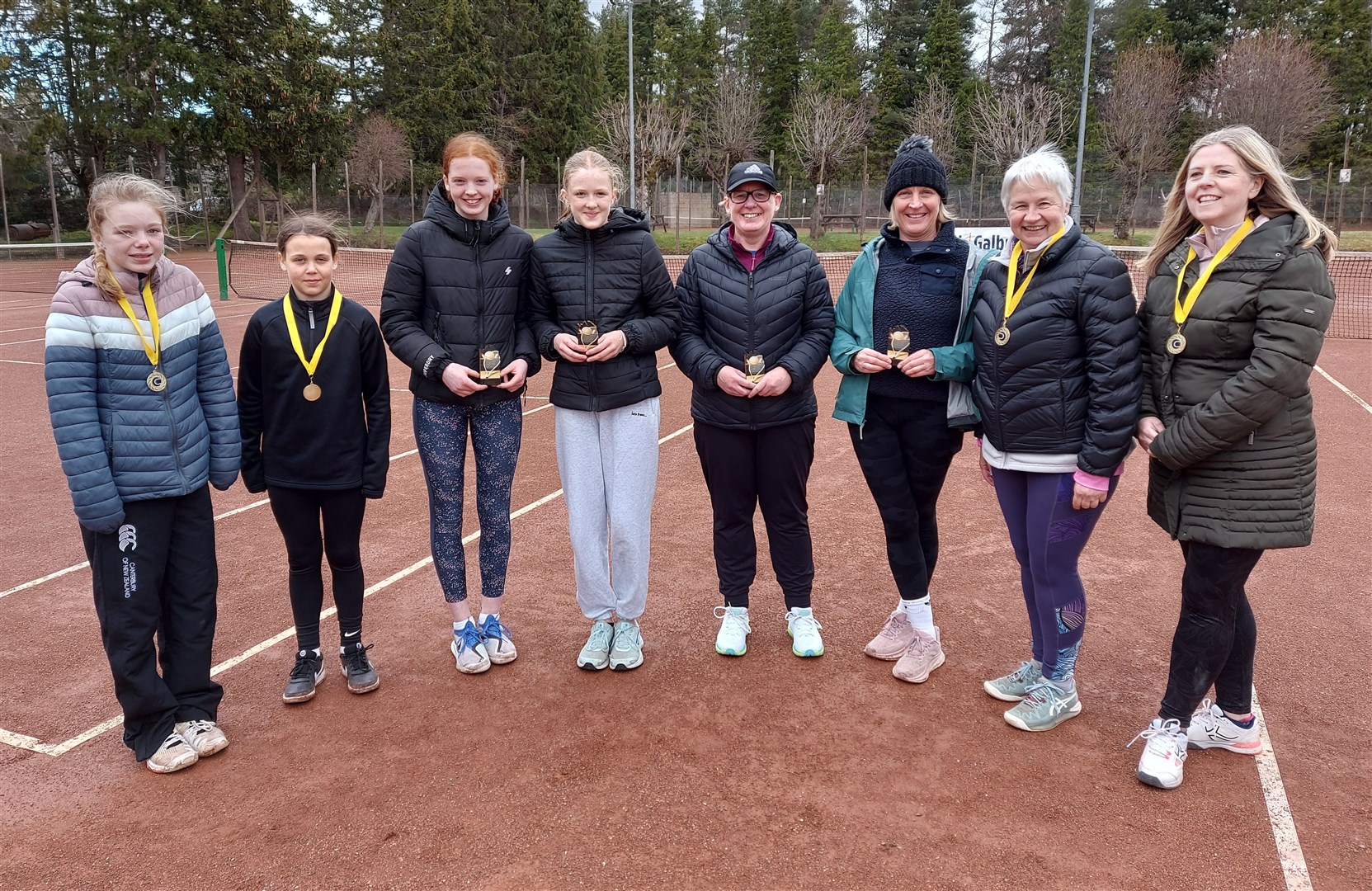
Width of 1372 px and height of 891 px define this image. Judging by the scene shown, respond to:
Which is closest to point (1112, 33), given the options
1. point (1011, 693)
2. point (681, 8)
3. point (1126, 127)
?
point (1126, 127)

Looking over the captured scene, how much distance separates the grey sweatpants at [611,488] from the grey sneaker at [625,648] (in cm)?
10

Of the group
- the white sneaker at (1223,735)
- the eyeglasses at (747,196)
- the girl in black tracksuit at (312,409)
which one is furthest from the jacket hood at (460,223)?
the white sneaker at (1223,735)

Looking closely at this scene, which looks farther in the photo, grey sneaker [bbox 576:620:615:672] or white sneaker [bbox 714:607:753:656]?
white sneaker [bbox 714:607:753:656]

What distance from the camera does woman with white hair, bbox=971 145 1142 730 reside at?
122 inches

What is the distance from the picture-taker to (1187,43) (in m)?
42.3

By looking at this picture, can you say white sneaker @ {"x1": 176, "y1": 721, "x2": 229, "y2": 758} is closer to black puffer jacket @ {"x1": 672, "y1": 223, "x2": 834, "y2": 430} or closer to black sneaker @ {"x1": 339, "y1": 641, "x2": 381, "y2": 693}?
black sneaker @ {"x1": 339, "y1": 641, "x2": 381, "y2": 693}

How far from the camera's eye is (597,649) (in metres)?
4.03

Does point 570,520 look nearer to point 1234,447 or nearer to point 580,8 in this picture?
point 1234,447

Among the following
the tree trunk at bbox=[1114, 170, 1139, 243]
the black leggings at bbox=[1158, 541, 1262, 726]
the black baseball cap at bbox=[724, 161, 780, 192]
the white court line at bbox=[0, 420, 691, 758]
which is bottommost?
the white court line at bbox=[0, 420, 691, 758]

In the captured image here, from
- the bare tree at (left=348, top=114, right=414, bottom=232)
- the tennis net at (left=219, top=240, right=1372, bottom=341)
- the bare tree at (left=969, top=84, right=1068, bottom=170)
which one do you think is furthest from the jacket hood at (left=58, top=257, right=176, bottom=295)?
the bare tree at (left=348, top=114, right=414, bottom=232)

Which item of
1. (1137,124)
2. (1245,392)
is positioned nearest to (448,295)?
(1245,392)

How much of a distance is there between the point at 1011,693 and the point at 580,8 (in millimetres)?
46493

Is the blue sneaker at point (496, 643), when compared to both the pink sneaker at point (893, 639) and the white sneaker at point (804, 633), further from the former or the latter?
the pink sneaker at point (893, 639)

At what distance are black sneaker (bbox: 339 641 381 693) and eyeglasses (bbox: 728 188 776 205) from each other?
2432 mm
